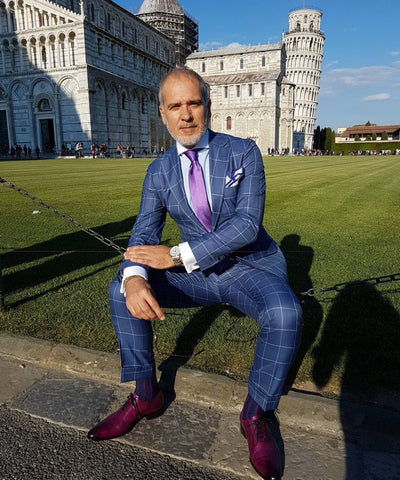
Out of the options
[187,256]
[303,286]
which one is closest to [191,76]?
[187,256]

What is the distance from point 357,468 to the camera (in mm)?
1766

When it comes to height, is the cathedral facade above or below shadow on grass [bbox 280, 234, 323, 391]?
above

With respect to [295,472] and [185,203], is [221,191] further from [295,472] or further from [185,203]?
[295,472]

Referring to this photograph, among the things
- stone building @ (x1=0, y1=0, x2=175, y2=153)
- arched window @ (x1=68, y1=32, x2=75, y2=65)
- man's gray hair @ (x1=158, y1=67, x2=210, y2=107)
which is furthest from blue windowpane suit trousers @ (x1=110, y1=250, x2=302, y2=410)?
arched window @ (x1=68, y1=32, x2=75, y2=65)

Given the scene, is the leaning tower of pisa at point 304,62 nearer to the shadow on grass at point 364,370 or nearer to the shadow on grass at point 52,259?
the shadow on grass at point 52,259

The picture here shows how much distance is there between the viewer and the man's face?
2.24 metres

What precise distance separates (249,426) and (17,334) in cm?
199

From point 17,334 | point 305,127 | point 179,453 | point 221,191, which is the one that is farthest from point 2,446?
point 305,127

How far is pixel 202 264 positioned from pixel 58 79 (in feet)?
144

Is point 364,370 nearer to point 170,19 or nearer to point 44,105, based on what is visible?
point 44,105

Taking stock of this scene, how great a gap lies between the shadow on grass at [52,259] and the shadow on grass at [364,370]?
2466mm

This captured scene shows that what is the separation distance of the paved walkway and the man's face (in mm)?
1501

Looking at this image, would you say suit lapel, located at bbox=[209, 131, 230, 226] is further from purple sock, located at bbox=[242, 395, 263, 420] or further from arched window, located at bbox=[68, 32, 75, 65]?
arched window, located at bbox=[68, 32, 75, 65]

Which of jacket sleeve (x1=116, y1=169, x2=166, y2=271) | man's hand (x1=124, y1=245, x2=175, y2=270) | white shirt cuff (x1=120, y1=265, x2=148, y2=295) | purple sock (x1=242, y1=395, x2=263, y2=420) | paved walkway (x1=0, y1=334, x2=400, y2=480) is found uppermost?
jacket sleeve (x1=116, y1=169, x2=166, y2=271)
